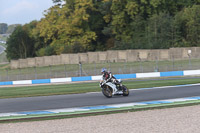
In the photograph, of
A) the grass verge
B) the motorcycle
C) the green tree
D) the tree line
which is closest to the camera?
the grass verge

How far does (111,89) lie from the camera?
56.1 feet

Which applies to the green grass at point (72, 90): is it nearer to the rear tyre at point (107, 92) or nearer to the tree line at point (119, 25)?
the rear tyre at point (107, 92)

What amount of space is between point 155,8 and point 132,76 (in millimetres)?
27978

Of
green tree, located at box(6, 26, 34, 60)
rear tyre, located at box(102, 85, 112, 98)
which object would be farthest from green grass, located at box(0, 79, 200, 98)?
green tree, located at box(6, 26, 34, 60)

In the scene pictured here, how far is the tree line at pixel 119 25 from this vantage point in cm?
5419

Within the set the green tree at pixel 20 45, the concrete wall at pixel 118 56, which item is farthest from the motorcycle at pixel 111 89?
the green tree at pixel 20 45

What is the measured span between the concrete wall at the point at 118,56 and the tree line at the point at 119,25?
16.7 feet

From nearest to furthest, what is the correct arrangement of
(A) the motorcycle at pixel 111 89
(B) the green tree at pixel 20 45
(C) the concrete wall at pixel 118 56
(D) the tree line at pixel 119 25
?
1. (A) the motorcycle at pixel 111 89
2. (C) the concrete wall at pixel 118 56
3. (D) the tree line at pixel 119 25
4. (B) the green tree at pixel 20 45

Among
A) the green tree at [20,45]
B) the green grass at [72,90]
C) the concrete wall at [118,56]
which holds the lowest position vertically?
the green grass at [72,90]

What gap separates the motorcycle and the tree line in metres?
35.2

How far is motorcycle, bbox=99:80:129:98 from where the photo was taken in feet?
55.3

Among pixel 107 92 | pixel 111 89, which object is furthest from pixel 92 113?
pixel 111 89

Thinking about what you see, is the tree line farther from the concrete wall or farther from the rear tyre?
the rear tyre

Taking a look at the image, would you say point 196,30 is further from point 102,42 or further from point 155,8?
point 102,42
